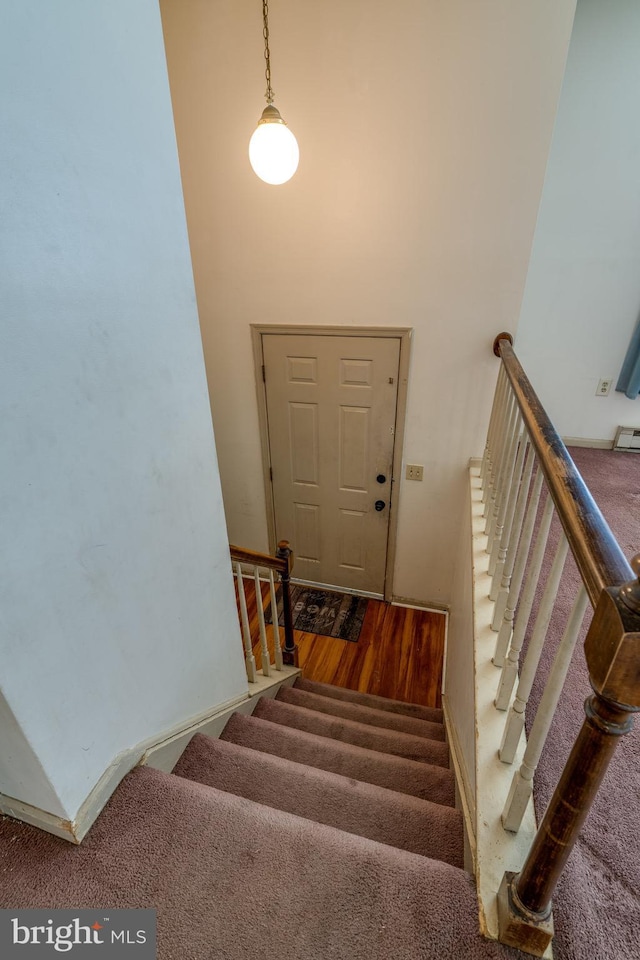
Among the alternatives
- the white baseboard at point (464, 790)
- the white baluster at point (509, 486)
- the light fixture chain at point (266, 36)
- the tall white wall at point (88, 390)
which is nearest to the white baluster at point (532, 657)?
the white baseboard at point (464, 790)

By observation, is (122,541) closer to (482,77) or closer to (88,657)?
(88,657)

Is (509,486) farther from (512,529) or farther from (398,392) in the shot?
(398,392)

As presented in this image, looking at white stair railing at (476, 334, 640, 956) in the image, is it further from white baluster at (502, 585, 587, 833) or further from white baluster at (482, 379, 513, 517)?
white baluster at (482, 379, 513, 517)

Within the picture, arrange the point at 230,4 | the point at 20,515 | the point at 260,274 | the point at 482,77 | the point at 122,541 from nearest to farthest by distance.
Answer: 1. the point at 20,515
2. the point at 122,541
3. the point at 482,77
4. the point at 230,4
5. the point at 260,274

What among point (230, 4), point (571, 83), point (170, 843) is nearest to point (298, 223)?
point (230, 4)

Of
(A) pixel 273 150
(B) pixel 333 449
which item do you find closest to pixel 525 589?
(A) pixel 273 150

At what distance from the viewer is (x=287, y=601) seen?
2305mm

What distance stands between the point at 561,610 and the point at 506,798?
862 millimetres

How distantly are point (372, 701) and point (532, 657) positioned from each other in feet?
6.20

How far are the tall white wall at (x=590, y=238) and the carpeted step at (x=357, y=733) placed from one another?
2.56 metres

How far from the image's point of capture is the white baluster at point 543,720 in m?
0.65

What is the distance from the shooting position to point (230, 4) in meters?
2.14

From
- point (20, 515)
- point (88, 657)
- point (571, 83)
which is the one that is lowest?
point (88, 657)

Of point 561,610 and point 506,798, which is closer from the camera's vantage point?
point 506,798
